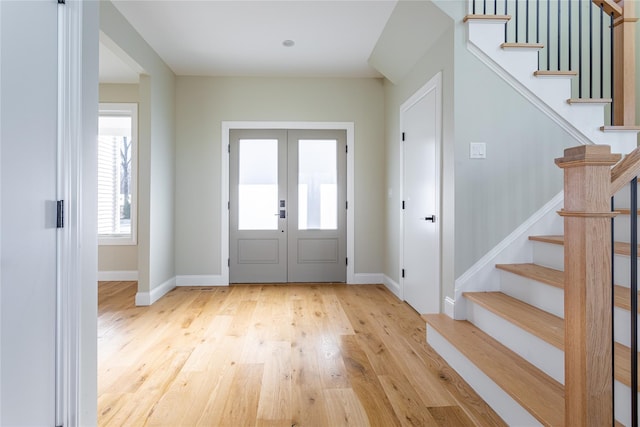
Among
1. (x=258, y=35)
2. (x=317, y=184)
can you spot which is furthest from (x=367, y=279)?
(x=258, y=35)

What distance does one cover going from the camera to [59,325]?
1287 mm

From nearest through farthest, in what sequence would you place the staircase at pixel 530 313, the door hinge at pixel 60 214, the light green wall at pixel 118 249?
the door hinge at pixel 60 214, the staircase at pixel 530 313, the light green wall at pixel 118 249

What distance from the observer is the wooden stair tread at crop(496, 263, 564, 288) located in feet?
6.58

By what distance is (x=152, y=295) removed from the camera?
382cm

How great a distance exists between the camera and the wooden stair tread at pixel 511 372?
4.81 ft

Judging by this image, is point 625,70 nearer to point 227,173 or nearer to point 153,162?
point 227,173

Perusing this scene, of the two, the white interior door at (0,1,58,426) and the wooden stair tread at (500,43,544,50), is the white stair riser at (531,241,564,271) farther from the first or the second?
the white interior door at (0,1,58,426)

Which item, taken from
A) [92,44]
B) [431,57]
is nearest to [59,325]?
[92,44]

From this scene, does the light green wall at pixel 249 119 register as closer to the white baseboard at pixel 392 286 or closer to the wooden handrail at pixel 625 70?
the white baseboard at pixel 392 286

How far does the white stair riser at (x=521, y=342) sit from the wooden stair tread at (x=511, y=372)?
3 centimetres

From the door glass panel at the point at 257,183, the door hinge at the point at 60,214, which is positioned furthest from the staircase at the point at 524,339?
the door glass panel at the point at 257,183

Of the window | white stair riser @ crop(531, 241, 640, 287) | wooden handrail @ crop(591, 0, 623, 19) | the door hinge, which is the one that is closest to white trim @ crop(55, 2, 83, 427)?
the door hinge

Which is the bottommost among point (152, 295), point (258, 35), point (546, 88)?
point (152, 295)

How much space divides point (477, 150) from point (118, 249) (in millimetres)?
4760
